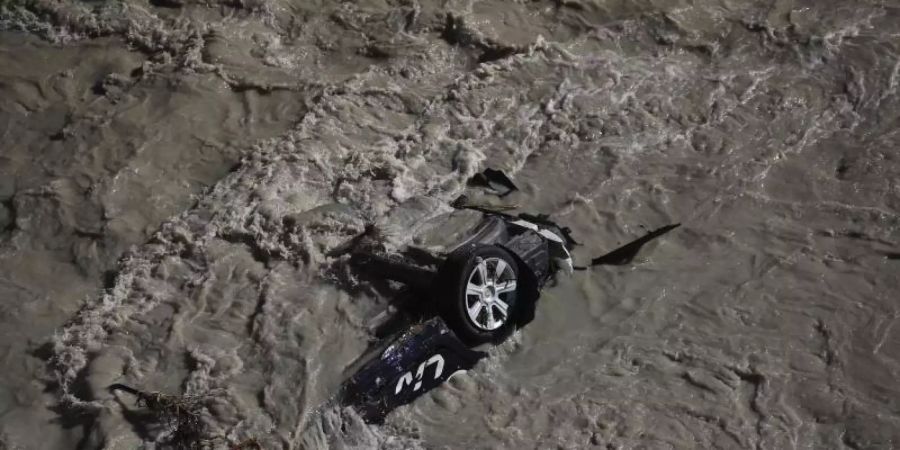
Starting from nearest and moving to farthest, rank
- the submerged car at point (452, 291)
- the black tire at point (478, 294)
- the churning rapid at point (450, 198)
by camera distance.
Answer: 1. the submerged car at point (452, 291)
2. the black tire at point (478, 294)
3. the churning rapid at point (450, 198)

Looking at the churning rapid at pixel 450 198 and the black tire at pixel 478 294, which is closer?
the black tire at pixel 478 294

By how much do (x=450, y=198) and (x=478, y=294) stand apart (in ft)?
5.47

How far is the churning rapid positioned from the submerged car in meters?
0.18

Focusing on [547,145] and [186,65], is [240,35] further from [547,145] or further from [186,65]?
[547,145]

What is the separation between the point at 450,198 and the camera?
759 cm

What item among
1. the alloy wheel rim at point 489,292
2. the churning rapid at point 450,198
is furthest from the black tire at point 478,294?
the churning rapid at point 450,198

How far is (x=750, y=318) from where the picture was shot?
22.1ft

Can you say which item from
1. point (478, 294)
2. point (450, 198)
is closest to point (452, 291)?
point (478, 294)

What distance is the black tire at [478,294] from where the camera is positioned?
5.95 metres

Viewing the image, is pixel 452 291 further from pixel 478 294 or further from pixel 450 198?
pixel 450 198

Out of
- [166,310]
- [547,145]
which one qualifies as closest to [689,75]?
[547,145]

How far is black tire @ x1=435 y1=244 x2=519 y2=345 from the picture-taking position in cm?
595

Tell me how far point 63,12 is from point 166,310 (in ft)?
13.9

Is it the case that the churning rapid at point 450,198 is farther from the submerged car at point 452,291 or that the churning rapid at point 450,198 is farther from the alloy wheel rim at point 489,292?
the alloy wheel rim at point 489,292
